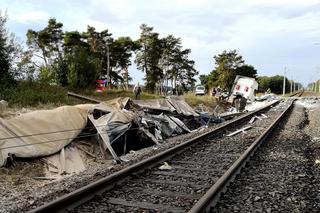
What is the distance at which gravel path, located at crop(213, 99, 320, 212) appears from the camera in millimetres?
5395

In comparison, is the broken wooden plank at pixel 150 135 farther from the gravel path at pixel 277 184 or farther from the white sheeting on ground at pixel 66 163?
the gravel path at pixel 277 184

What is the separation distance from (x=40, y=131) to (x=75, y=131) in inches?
36.0

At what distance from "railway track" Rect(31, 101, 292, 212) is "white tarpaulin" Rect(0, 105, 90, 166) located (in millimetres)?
2645

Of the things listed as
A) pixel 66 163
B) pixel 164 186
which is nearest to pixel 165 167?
pixel 164 186

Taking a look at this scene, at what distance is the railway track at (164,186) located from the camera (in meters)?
5.19

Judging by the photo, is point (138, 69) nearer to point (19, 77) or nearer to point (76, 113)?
point (19, 77)

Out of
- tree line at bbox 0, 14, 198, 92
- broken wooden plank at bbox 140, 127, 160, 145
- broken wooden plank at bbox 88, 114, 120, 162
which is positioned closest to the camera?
broken wooden plank at bbox 88, 114, 120, 162

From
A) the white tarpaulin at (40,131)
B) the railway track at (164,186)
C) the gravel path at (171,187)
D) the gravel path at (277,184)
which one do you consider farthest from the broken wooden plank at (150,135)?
the gravel path at (277,184)

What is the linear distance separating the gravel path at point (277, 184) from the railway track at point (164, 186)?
9.2 inches

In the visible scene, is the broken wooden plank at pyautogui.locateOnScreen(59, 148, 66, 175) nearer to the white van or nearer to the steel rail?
the steel rail

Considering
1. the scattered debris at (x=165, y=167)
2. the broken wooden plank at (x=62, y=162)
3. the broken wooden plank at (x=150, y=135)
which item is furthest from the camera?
the broken wooden plank at (x=150, y=135)

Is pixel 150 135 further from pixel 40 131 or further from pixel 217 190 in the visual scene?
pixel 217 190

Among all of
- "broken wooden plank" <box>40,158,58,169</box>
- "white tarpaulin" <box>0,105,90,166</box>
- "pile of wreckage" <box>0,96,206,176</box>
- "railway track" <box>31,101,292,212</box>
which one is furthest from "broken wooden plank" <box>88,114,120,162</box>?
"railway track" <box>31,101,292,212</box>

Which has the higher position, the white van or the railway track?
the white van
